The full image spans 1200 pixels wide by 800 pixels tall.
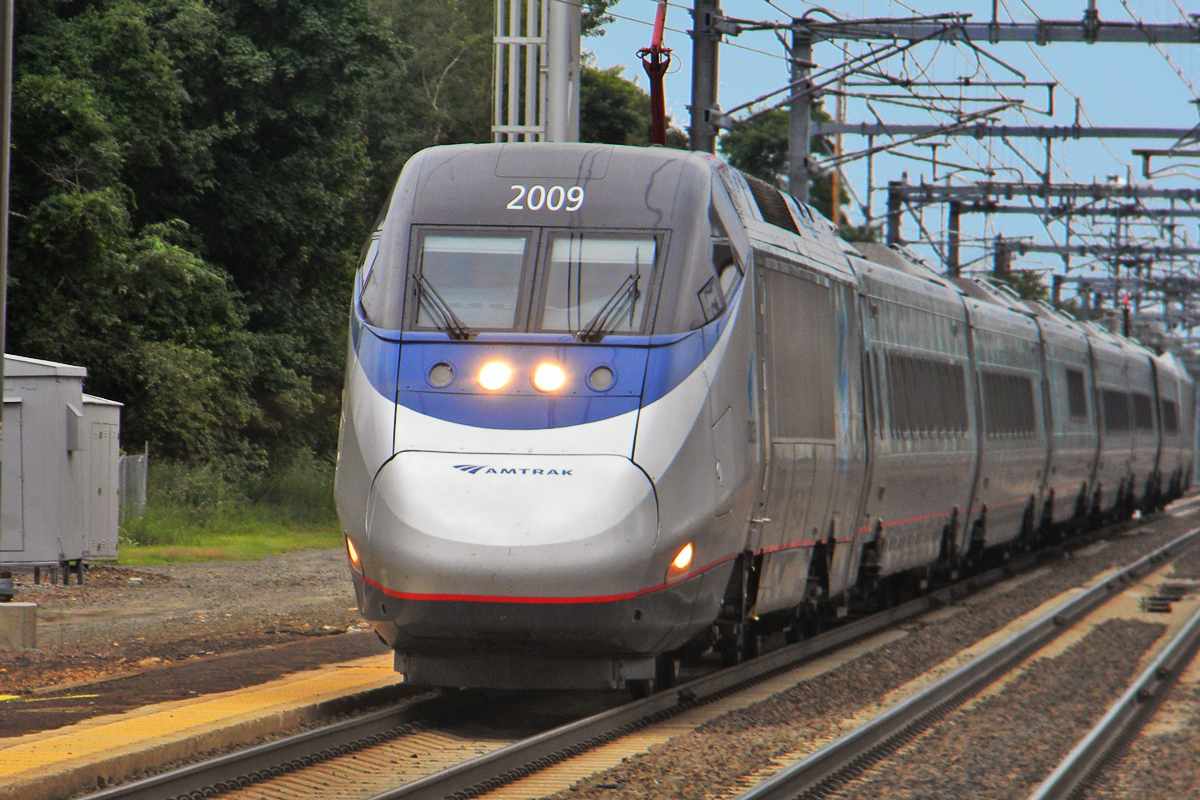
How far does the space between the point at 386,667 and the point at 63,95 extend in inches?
684

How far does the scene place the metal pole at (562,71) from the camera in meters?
20.9

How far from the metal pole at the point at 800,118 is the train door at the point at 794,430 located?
9.65m

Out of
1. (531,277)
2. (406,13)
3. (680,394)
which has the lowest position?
(680,394)

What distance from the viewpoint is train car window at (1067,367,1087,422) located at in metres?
26.6

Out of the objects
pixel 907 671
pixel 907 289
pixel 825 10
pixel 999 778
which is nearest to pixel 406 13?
pixel 825 10

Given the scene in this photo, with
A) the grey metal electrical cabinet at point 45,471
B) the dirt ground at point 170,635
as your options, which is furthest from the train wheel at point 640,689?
the grey metal electrical cabinet at point 45,471

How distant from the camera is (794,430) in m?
11.4

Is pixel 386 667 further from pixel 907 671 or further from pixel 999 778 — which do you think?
pixel 999 778

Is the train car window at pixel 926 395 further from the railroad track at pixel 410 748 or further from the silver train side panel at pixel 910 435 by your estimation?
the railroad track at pixel 410 748

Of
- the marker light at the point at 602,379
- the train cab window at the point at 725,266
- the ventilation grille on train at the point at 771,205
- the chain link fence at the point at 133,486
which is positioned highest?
the ventilation grille on train at the point at 771,205

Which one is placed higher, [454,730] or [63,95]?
[63,95]

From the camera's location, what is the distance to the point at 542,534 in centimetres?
865

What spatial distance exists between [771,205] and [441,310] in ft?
10.5

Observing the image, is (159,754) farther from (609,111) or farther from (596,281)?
(609,111)
